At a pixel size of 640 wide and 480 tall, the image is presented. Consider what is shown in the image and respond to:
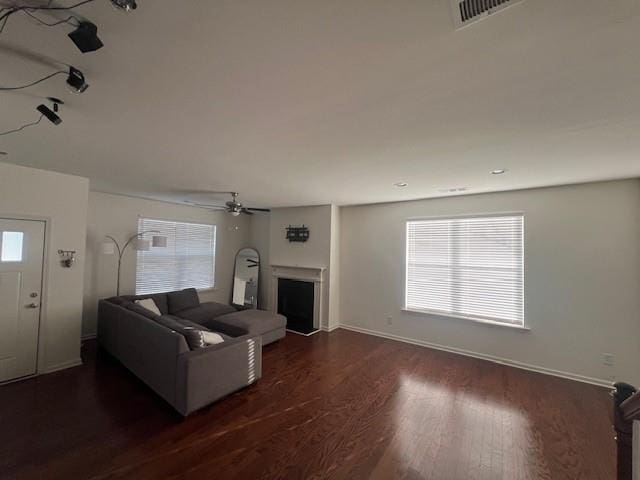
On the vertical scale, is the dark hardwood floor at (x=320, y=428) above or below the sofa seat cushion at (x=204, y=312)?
below

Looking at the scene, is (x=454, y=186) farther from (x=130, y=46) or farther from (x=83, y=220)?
(x=83, y=220)

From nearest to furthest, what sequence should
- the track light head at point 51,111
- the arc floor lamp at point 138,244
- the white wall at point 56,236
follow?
1. the track light head at point 51,111
2. the white wall at point 56,236
3. the arc floor lamp at point 138,244

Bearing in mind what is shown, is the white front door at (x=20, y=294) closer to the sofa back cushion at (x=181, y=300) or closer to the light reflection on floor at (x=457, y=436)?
the sofa back cushion at (x=181, y=300)

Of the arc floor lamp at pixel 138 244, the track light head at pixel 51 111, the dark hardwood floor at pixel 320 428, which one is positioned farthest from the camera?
the arc floor lamp at pixel 138 244

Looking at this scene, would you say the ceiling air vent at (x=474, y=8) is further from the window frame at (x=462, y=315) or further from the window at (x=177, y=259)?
the window at (x=177, y=259)

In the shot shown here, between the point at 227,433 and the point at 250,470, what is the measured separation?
468 millimetres

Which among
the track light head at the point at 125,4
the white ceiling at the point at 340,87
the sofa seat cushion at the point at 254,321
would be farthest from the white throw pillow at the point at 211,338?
the track light head at the point at 125,4

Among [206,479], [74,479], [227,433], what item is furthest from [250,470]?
[74,479]

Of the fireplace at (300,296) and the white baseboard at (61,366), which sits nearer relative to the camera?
the white baseboard at (61,366)

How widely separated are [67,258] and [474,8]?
470cm

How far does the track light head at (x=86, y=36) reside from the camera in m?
1.01

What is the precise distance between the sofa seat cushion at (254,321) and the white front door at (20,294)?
215 centimetres

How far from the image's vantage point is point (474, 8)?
0.95 metres

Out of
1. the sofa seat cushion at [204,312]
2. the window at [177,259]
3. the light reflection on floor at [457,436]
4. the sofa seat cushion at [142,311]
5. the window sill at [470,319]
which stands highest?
the window at [177,259]
